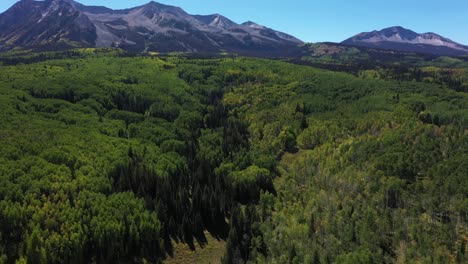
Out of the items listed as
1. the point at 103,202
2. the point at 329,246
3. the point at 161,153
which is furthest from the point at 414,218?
the point at 161,153

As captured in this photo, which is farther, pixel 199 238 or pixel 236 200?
pixel 236 200

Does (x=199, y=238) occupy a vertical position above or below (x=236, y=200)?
below

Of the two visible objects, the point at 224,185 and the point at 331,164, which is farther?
the point at 331,164

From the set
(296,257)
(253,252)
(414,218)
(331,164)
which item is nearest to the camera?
(296,257)

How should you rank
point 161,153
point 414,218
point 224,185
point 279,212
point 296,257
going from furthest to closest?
point 161,153 → point 224,185 → point 279,212 → point 414,218 → point 296,257

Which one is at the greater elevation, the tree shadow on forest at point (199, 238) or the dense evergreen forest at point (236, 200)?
the dense evergreen forest at point (236, 200)

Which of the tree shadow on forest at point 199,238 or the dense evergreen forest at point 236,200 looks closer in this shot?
the dense evergreen forest at point 236,200

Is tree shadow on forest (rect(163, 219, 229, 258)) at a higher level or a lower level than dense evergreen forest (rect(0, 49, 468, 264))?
lower

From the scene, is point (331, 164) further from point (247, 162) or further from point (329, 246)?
point (329, 246)

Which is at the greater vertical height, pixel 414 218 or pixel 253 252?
pixel 414 218

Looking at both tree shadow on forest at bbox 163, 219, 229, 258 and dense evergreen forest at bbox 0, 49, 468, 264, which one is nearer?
dense evergreen forest at bbox 0, 49, 468, 264
